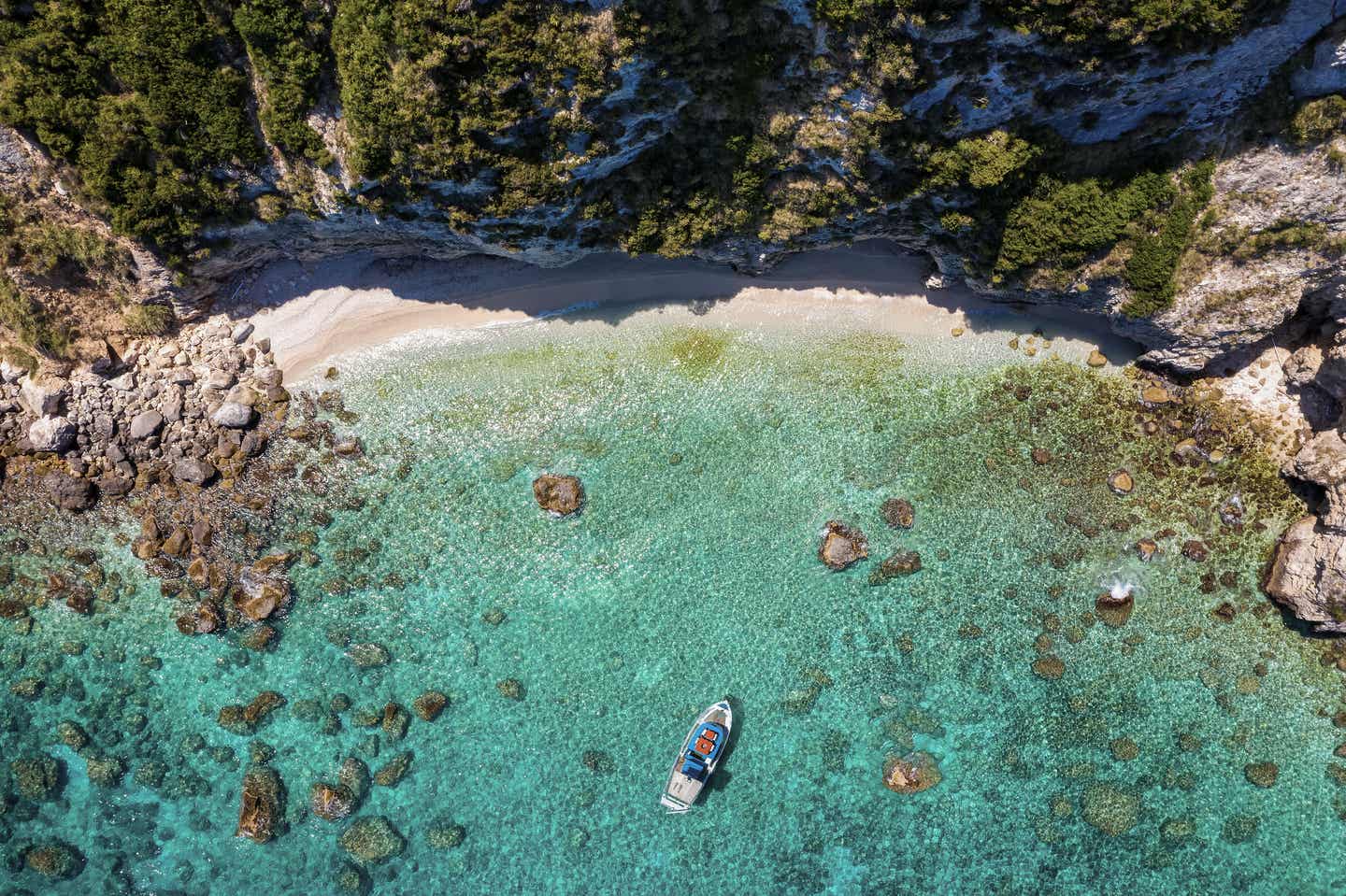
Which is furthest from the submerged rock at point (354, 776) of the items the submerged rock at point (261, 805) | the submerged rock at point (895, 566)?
the submerged rock at point (895, 566)

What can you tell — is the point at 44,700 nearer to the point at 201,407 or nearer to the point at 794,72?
the point at 201,407

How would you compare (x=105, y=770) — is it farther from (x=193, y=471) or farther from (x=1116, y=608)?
(x=1116, y=608)

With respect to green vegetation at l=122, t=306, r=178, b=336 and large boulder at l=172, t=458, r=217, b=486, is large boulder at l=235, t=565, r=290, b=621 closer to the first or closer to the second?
large boulder at l=172, t=458, r=217, b=486

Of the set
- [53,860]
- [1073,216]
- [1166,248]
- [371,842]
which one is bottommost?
[371,842]

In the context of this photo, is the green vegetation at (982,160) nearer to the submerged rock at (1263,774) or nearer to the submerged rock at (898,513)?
the submerged rock at (898,513)

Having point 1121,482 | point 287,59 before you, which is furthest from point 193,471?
point 1121,482

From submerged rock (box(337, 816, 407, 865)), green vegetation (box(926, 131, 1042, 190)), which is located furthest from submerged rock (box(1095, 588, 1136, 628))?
submerged rock (box(337, 816, 407, 865))
